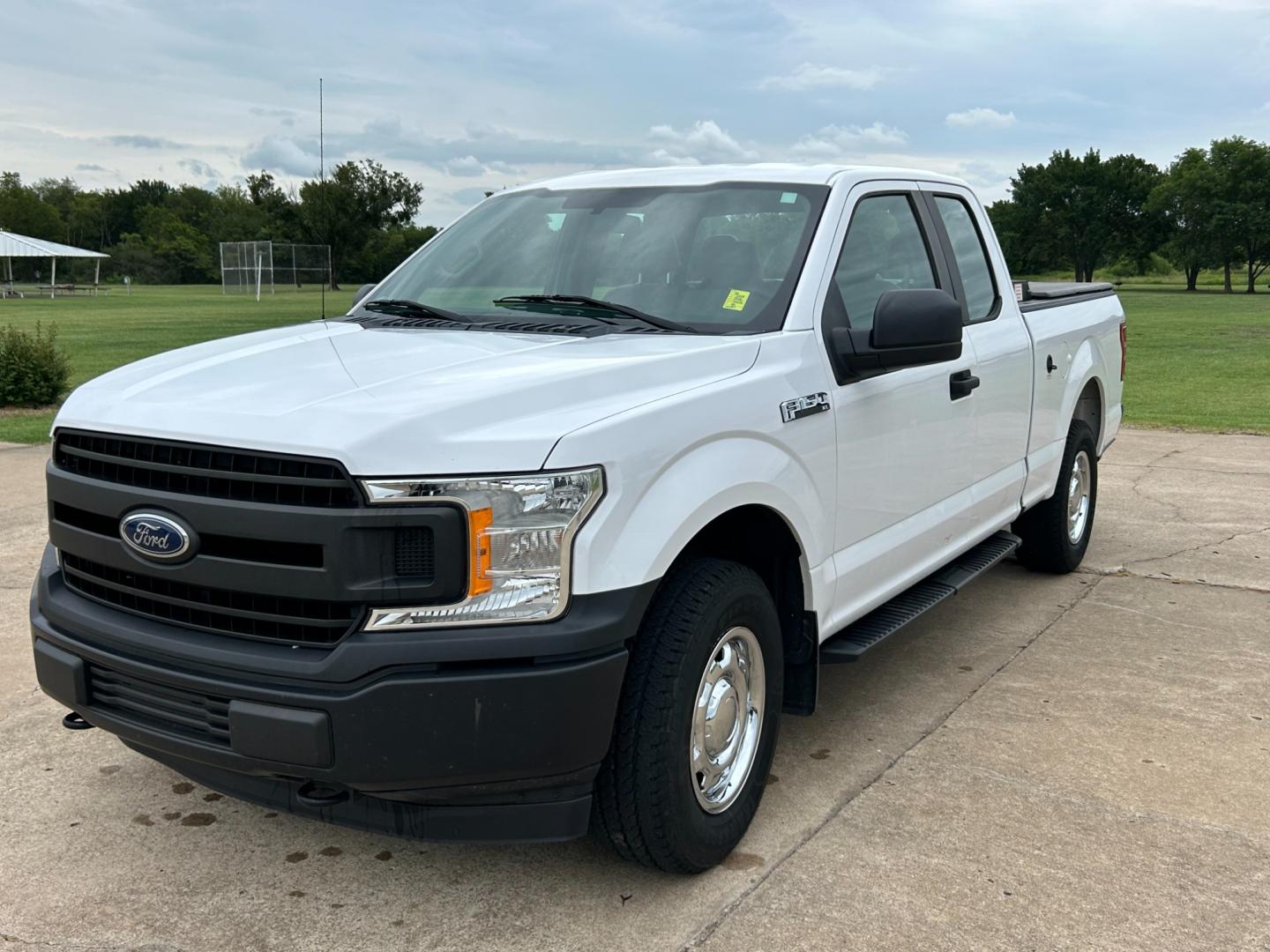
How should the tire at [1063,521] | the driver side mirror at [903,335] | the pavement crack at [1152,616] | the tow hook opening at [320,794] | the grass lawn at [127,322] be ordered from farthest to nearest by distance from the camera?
the grass lawn at [127,322] < the tire at [1063,521] < the pavement crack at [1152,616] < the driver side mirror at [903,335] < the tow hook opening at [320,794]

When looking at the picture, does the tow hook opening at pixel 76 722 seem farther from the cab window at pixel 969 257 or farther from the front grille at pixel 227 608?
the cab window at pixel 969 257

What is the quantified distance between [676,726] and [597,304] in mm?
1466

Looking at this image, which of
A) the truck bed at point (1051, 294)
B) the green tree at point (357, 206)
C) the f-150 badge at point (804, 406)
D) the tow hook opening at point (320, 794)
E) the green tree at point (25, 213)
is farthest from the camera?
the green tree at point (25, 213)

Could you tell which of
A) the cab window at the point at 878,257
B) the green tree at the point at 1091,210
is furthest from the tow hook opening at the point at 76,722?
the green tree at the point at 1091,210

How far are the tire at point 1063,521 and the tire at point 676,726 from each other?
10.7ft

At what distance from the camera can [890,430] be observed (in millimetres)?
3945

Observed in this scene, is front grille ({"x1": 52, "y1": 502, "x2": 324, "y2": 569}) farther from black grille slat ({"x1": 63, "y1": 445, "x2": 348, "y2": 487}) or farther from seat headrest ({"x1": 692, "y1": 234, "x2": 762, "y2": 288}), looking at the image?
seat headrest ({"x1": 692, "y1": 234, "x2": 762, "y2": 288})

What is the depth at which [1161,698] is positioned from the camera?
14.9 feet

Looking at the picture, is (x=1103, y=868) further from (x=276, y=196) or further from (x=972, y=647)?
(x=276, y=196)

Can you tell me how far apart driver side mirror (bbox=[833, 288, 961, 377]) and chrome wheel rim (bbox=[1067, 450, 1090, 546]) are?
289 cm

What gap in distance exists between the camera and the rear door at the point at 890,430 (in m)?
3.75

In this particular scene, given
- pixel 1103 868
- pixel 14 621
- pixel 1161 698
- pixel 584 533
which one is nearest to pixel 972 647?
pixel 1161 698

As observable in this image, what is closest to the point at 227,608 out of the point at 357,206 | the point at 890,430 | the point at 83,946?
the point at 83,946

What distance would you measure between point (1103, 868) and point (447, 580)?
6.51 feet
